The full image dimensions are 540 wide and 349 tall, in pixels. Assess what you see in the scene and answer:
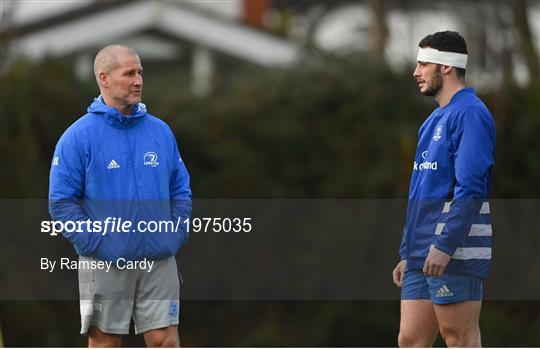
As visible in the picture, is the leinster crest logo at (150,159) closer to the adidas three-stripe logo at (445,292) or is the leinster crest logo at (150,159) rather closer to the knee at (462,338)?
the adidas three-stripe logo at (445,292)

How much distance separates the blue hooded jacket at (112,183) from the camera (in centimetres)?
667

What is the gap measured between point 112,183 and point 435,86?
66.5 inches

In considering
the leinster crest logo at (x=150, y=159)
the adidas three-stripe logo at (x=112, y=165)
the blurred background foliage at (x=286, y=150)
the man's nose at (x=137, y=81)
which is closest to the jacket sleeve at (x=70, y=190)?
the adidas three-stripe logo at (x=112, y=165)

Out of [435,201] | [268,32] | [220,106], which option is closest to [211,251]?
[220,106]

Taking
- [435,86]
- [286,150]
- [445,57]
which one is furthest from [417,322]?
[286,150]

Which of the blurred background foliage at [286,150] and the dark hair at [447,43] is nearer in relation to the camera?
the dark hair at [447,43]

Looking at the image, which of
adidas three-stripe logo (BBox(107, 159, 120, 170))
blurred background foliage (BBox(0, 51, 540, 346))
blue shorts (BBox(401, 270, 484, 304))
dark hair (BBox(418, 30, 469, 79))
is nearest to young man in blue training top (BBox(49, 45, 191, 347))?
adidas three-stripe logo (BBox(107, 159, 120, 170))

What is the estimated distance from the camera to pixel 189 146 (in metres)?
14.4

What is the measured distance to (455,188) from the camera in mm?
6516

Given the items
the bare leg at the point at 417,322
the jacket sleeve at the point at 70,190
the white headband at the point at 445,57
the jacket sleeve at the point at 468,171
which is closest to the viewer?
the jacket sleeve at the point at 468,171

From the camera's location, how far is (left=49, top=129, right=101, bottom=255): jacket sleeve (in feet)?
21.8

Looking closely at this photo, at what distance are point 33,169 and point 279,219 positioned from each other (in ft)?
8.58

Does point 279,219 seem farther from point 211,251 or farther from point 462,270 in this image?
point 462,270

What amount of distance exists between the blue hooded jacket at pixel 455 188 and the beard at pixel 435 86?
0.36 ft
